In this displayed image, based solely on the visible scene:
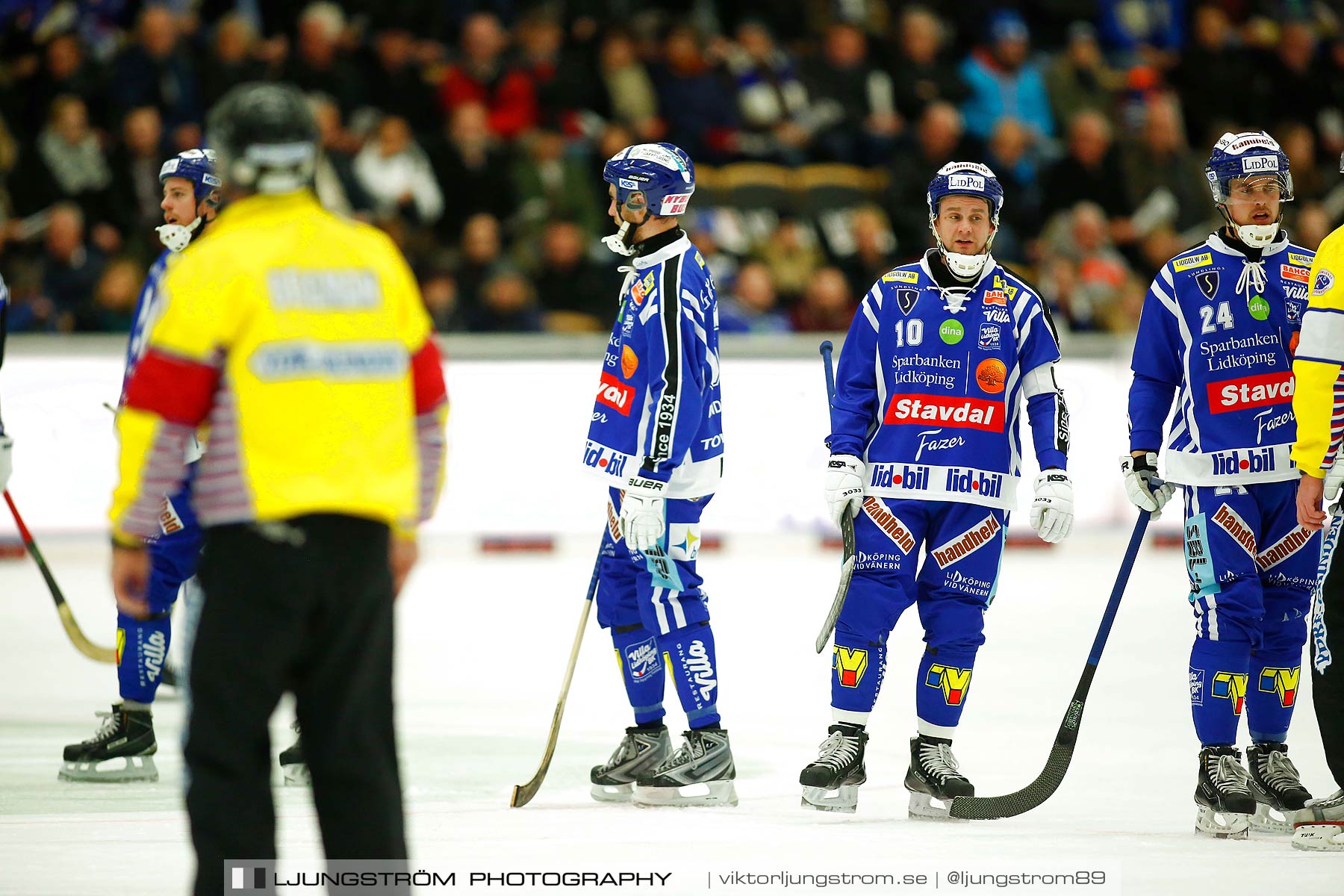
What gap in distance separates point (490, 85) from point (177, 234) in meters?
7.92

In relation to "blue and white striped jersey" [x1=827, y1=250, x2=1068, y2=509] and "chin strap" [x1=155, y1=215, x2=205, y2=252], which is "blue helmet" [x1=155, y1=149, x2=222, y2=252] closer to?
"chin strap" [x1=155, y1=215, x2=205, y2=252]

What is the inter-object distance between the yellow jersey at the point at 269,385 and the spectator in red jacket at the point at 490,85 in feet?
33.4

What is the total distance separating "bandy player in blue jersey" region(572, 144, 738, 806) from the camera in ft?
17.8

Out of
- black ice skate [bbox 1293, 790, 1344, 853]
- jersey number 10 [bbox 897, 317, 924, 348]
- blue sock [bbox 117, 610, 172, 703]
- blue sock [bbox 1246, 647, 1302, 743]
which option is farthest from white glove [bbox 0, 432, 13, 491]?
black ice skate [bbox 1293, 790, 1344, 853]

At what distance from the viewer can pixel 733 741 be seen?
6418 millimetres

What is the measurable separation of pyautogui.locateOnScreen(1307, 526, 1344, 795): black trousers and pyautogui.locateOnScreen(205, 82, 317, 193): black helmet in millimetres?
2976

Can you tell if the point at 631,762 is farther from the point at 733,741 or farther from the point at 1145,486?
the point at 1145,486

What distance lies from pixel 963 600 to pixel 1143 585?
16.5 ft

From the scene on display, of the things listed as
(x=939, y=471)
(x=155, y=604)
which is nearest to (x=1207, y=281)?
(x=939, y=471)

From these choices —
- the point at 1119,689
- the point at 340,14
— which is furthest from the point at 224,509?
the point at 340,14

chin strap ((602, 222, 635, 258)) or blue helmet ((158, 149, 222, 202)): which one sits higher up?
blue helmet ((158, 149, 222, 202))

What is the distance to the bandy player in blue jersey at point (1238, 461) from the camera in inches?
201

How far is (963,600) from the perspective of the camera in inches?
209

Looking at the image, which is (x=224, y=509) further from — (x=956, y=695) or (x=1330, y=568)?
(x=1330, y=568)
